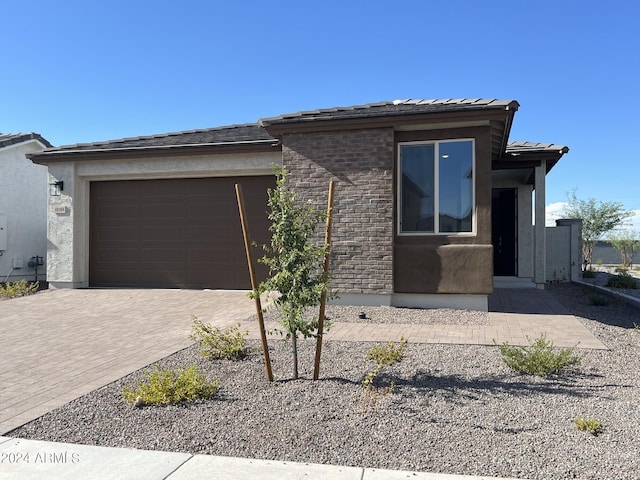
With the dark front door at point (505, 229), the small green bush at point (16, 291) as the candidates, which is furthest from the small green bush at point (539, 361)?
the small green bush at point (16, 291)

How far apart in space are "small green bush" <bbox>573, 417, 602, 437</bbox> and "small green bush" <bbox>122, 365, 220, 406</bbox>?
3392mm

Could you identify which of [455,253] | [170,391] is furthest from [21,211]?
[170,391]

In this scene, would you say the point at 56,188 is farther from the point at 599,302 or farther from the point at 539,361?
the point at 599,302

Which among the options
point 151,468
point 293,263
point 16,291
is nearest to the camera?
point 151,468

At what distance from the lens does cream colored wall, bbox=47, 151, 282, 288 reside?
12992 mm

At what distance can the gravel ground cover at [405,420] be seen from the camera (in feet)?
12.1

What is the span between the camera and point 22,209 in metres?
16.7

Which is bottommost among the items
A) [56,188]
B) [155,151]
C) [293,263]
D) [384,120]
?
[293,263]

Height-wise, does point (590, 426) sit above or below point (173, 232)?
below

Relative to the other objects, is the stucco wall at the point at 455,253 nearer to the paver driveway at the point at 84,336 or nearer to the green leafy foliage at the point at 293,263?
the paver driveway at the point at 84,336

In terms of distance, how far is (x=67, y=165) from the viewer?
13398 millimetres

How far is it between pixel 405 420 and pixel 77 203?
11919 millimetres

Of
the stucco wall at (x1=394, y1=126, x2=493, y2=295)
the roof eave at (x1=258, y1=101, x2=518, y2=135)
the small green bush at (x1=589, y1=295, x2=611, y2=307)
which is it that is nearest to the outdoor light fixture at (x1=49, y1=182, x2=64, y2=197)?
the roof eave at (x1=258, y1=101, x2=518, y2=135)

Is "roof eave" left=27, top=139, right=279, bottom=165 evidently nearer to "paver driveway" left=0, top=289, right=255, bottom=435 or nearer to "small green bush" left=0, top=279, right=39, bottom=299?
"small green bush" left=0, top=279, right=39, bottom=299
